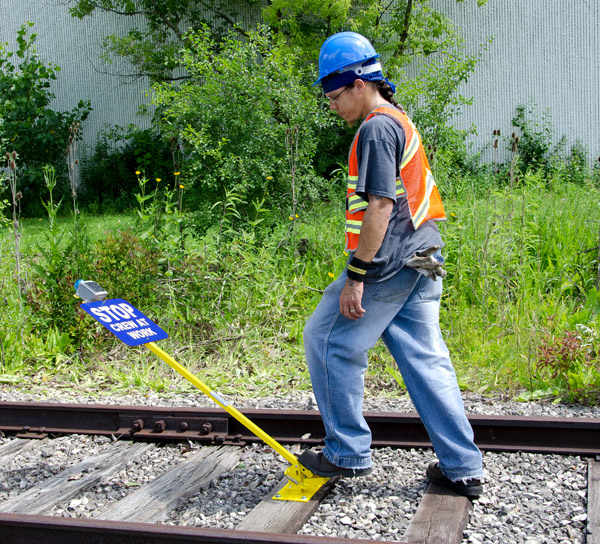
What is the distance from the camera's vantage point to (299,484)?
3.09m

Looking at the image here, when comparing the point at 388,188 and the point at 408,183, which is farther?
the point at 408,183

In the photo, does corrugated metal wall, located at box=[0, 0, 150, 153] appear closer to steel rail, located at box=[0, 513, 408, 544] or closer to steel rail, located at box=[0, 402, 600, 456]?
steel rail, located at box=[0, 402, 600, 456]

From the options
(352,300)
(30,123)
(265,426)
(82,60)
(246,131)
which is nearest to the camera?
(352,300)

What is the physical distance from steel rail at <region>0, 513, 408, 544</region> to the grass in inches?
84.9

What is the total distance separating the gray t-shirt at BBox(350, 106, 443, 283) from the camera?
270cm

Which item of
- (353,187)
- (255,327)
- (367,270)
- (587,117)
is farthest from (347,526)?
(587,117)

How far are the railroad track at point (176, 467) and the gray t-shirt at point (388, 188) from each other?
1.11m

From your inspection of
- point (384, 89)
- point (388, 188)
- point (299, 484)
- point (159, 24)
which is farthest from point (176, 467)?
point (159, 24)

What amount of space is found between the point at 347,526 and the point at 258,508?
41 centimetres

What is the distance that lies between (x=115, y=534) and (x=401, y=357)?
1419 mm

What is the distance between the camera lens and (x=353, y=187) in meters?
2.87

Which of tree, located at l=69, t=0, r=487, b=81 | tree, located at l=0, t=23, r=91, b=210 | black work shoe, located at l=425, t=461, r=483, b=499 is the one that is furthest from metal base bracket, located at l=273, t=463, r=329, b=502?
tree, located at l=0, t=23, r=91, b=210

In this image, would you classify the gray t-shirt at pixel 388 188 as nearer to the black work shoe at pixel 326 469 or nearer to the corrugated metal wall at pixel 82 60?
the black work shoe at pixel 326 469

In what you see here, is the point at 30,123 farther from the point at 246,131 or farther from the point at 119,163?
the point at 246,131
